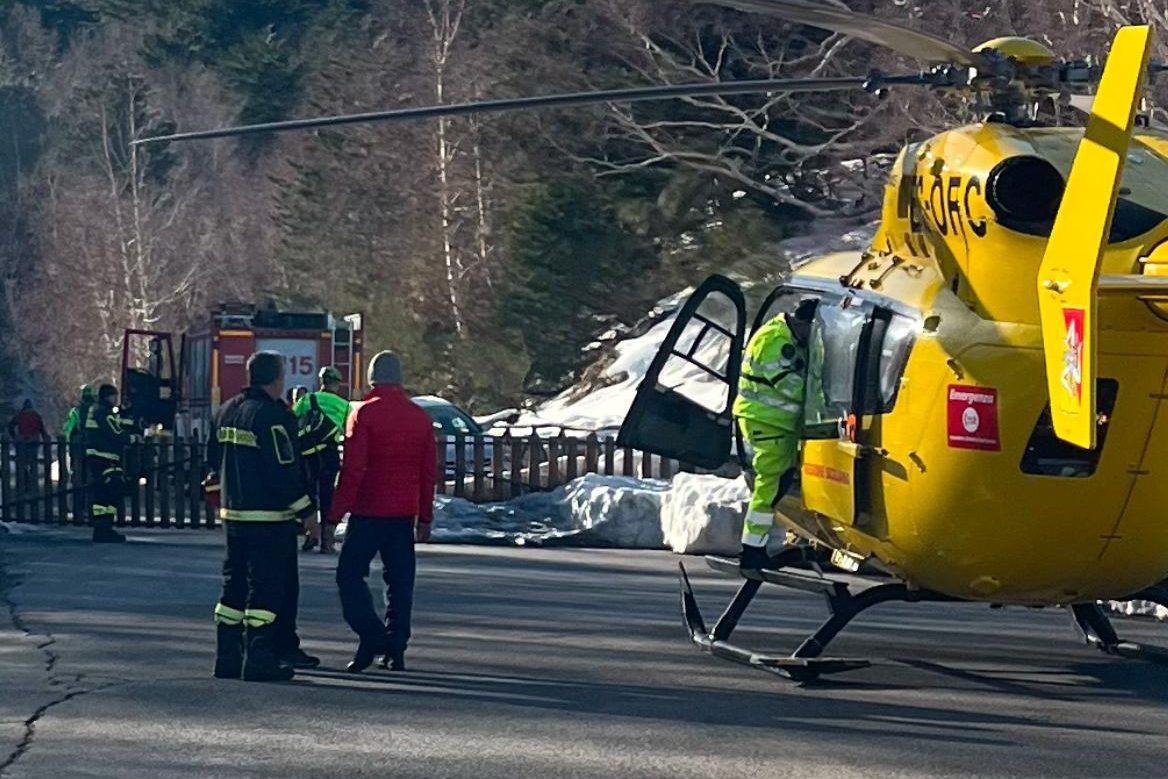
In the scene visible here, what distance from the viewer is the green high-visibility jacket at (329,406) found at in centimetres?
1638

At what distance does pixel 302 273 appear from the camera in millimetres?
49188

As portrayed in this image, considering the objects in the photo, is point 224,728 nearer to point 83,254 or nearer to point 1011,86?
point 1011,86

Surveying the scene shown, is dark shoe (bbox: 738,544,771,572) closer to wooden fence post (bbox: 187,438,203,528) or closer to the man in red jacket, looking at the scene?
the man in red jacket

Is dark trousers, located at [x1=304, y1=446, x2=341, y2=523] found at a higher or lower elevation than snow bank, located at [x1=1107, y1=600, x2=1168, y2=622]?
higher

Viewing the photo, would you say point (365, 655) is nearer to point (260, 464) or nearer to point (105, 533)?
point (260, 464)

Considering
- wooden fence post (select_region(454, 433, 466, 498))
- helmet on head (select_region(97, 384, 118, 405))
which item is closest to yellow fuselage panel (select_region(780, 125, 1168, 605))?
helmet on head (select_region(97, 384, 118, 405))

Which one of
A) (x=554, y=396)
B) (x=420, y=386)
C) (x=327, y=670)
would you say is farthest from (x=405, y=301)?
(x=327, y=670)

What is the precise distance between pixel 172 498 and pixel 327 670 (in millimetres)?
12885

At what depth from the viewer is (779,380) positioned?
35.7ft

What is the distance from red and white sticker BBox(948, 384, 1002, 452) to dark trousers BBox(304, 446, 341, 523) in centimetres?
481

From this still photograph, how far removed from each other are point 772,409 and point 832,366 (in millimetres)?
476

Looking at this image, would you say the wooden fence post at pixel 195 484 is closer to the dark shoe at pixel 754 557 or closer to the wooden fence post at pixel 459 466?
the wooden fence post at pixel 459 466

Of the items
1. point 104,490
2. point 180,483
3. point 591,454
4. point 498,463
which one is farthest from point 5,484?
point 591,454

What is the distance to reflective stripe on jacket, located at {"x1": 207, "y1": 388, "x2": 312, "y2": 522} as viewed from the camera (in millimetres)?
10383
